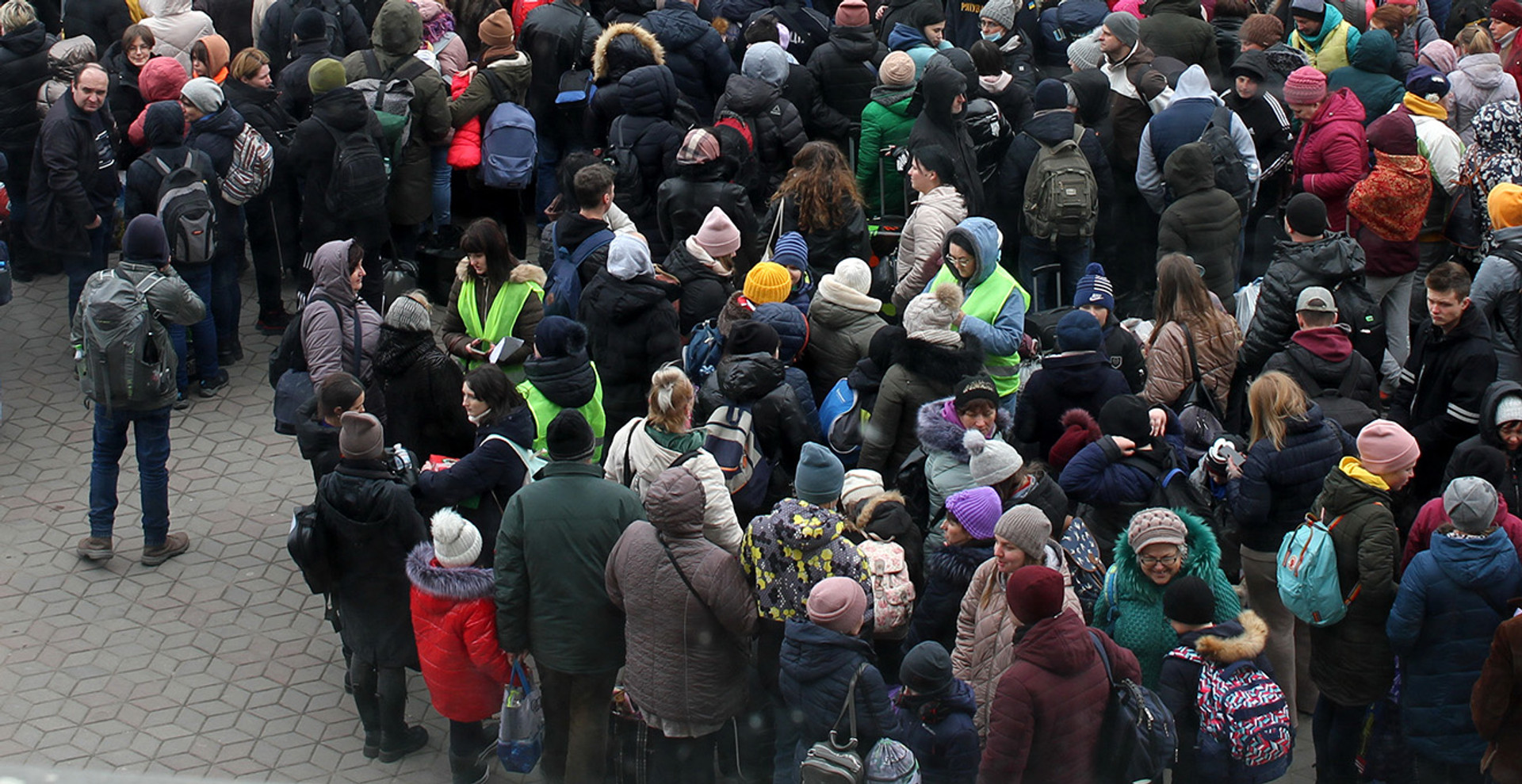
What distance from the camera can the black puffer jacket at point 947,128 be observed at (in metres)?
9.04

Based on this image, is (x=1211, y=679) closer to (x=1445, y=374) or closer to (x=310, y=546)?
(x=1445, y=374)

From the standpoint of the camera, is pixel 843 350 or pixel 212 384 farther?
pixel 212 384

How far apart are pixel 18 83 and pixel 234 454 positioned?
302cm

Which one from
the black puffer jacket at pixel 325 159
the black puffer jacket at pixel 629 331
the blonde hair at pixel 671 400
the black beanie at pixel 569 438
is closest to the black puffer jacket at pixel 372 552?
the black beanie at pixel 569 438

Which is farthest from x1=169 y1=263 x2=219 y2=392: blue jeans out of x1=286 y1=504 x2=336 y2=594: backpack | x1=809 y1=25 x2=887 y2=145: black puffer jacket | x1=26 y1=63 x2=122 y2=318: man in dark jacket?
x1=809 y1=25 x2=887 y2=145: black puffer jacket

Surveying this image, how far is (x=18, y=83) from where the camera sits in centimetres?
995

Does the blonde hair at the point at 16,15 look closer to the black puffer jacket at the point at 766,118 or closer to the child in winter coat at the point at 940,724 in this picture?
the black puffer jacket at the point at 766,118

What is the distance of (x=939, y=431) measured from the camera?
639cm

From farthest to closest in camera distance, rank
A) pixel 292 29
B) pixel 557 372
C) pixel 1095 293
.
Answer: pixel 292 29, pixel 1095 293, pixel 557 372

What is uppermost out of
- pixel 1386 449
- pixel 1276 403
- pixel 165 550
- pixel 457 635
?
pixel 1386 449

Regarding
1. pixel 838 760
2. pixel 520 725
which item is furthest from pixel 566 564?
pixel 838 760

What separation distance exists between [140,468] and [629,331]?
102 inches

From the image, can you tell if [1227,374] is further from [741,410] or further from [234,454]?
[234,454]

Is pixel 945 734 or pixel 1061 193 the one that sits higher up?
pixel 945 734
